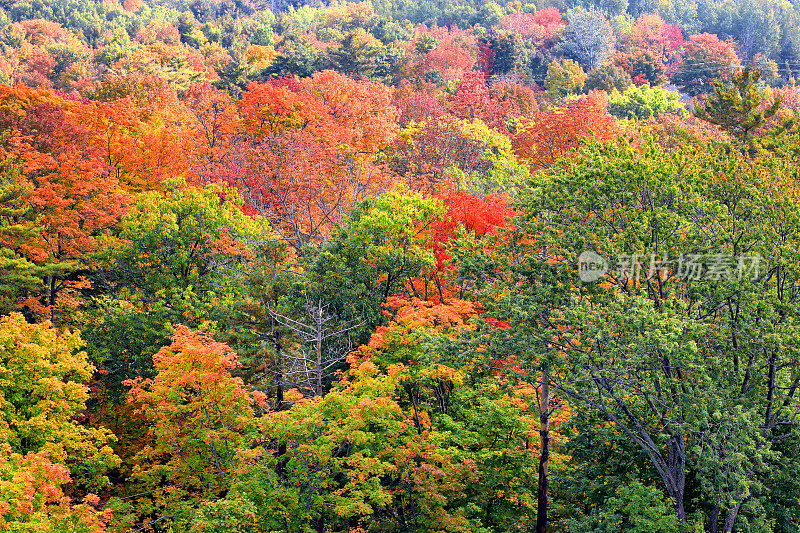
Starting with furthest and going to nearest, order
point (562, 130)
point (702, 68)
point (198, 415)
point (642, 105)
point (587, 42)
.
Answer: point (587, 42) → point (702, 68) → point (642, 105) → point (562, 130) → point (198, 415)

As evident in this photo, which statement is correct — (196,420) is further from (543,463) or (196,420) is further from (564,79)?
(564,79)

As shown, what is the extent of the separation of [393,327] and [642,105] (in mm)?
49154

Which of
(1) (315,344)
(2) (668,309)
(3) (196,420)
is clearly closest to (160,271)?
(1) (315,344)

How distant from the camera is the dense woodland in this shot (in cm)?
1639

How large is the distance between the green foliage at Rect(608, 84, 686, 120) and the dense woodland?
16.3 metres

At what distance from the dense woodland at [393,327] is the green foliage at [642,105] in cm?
1628

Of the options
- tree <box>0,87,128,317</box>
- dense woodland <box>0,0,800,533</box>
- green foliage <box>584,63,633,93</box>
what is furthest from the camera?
green foliage <box>584,63,633,93</box>

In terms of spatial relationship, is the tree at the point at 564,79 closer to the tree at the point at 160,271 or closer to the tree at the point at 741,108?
the tree at the point at 741,108

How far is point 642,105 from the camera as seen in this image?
62.9m

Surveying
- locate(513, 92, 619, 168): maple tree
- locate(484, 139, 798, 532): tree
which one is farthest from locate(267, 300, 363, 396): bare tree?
locate(513, 92, 619, 168): maple tree

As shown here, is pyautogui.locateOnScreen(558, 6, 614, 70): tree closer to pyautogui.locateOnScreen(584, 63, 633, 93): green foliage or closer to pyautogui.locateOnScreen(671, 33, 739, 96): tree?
pyautogui.locateOnScreen(671, 33, 739, 96): tree

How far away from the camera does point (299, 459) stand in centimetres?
1881

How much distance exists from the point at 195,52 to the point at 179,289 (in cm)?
5842

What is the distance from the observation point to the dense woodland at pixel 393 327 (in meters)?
16.4
